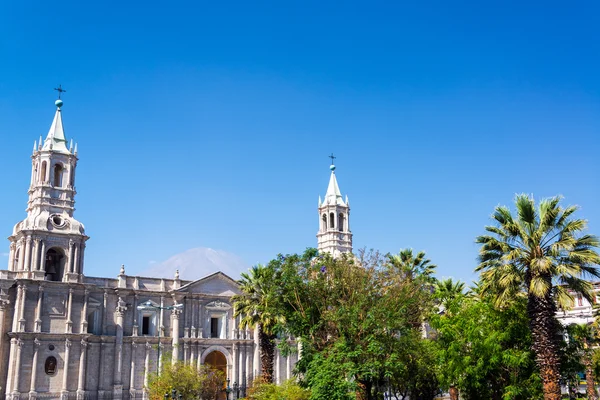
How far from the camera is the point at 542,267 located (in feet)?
83.3

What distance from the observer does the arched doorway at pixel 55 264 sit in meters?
54.0

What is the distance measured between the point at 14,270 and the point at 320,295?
33058mm

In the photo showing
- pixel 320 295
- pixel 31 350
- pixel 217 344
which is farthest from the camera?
pixel 217 344

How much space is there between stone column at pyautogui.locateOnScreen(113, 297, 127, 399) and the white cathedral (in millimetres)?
86

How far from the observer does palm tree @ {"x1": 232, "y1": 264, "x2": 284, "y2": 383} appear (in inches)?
1594

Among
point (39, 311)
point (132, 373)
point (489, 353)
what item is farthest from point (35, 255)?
point (489, 353)

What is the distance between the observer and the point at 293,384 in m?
37.1

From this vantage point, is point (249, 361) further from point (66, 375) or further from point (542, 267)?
point (542, 267)

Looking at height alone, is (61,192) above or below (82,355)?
above

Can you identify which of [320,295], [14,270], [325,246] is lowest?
[320,295]

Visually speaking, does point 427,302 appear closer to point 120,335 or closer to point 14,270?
point 120,335

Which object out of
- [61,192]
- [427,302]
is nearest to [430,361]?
[427,302]

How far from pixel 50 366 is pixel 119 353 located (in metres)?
5.69

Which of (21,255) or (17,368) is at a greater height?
(21,255)
